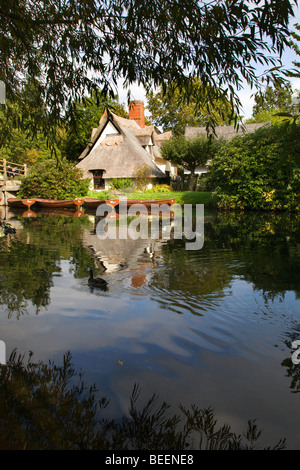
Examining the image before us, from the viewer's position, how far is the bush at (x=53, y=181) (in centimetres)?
3653

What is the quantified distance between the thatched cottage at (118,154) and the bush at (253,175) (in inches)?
651

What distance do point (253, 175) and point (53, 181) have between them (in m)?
19.1

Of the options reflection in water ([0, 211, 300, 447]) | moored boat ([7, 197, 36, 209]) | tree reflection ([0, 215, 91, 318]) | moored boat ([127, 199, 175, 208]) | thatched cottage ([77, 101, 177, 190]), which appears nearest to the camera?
reflection in water ([0, 211, 300, 447])

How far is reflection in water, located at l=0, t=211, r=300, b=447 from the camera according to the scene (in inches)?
176

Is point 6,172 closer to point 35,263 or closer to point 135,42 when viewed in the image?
point 35,263

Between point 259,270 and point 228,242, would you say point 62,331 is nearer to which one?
point 259,270

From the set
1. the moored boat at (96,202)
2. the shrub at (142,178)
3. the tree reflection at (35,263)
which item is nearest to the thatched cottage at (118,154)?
the shrub at (142,178)

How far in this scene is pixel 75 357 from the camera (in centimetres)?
520

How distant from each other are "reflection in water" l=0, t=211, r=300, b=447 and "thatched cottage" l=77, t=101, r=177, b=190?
3325 centimetres

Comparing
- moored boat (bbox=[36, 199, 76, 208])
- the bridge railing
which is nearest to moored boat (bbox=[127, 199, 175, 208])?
moored boat (bbox=[36, 199, 76, 208])

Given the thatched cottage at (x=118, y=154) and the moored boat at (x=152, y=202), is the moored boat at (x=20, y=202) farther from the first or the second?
the thatched cottage at (x=118, y=154)

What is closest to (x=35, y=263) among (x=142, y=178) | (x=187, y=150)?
(x=142, y=178)

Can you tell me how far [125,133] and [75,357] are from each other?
46284 mm

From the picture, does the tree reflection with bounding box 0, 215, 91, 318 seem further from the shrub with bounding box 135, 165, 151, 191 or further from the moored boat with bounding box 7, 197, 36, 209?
the shrub with bounding box 135, 165, 151, 191
